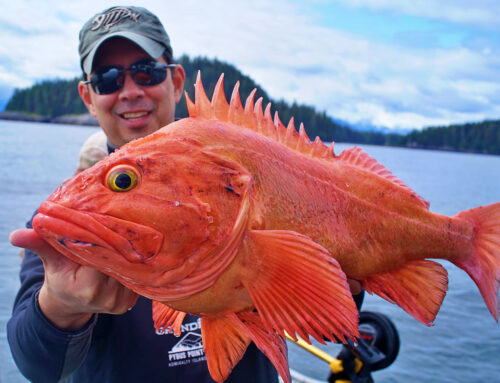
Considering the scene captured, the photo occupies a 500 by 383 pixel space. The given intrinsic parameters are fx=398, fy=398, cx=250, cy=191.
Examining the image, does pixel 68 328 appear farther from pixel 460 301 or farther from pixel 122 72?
pixel 460 301

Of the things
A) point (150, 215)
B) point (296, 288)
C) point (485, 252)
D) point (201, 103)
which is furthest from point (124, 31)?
point (485, 252)

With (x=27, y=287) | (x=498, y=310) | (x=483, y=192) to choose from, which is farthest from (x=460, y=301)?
(x=483, y=192)

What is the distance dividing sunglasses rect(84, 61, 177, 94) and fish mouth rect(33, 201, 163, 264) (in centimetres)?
176

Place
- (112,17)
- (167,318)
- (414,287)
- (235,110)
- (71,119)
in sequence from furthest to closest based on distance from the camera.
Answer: (71,119)
(112,17)
(414,287)
(235,110)
(167,318)

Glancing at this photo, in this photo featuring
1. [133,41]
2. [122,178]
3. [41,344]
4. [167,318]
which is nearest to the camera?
[122,178]

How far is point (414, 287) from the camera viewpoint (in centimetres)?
215

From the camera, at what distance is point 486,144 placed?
7369 centimetres

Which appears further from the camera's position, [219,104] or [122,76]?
[122,76]

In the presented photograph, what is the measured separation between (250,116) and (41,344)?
1.58 m

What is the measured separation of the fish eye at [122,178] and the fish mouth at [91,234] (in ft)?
0.39

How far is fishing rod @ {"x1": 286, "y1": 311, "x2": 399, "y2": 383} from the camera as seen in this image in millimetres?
4352

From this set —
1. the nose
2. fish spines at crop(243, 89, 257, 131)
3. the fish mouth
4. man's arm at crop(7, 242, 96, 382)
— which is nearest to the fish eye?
the fish mouth

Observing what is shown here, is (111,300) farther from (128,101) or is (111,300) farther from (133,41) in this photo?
(133,41)

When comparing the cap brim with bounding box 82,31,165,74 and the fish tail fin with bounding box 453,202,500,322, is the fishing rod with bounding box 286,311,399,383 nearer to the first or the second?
the fish tail fin with bounding box 453,202,500,322
